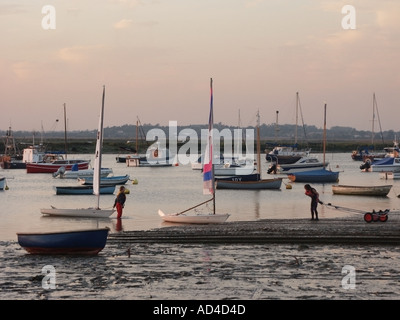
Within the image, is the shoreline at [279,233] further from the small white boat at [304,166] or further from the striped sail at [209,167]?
the small white boat at [304,166]

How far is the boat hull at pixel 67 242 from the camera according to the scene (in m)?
27.7

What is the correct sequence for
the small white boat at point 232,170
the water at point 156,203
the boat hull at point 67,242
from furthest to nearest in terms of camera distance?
the small white boat at point 232,170 → the water at point 156,203 → the boat hull at point 67,242

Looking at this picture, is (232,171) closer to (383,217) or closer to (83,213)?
(83,213)

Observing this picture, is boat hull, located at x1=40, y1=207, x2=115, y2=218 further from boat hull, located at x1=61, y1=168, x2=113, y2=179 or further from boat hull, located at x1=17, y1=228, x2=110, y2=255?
boat hull, located at x1=61, y1=168, x2=113, y2=179

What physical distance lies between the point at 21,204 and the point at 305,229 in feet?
93.9

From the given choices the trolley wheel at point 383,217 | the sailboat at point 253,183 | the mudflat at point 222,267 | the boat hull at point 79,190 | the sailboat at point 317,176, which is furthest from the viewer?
the sailboat at point 317,176

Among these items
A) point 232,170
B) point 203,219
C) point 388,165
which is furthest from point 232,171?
point 203,219

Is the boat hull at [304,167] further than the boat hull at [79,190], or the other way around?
the boat hull at [304,167]

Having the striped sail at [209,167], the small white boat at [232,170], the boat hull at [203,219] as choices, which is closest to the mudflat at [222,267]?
the boat hull at [203,219]

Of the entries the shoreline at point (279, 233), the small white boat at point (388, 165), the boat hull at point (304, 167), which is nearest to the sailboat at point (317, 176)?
the boat hull at point (304, 167)

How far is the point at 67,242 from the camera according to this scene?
27.8 meters

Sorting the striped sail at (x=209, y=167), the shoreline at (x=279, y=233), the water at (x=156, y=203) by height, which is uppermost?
the striped sail at (x=209, y=167)

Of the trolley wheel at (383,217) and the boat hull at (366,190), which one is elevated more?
the trolley wheel at (383,217)

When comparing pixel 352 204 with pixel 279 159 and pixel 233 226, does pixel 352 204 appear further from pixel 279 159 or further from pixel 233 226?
pixel 279 159
